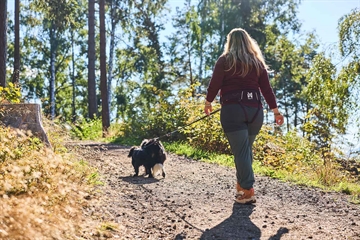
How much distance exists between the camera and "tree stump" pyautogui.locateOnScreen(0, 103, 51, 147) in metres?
7.07

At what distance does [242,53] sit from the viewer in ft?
17.5

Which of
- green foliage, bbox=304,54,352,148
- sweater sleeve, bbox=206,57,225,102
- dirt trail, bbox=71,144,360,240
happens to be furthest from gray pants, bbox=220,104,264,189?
green foliage, bbox=304,54,352,148

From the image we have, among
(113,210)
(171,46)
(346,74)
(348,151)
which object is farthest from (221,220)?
(171,46)

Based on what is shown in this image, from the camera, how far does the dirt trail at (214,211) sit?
4.46 m

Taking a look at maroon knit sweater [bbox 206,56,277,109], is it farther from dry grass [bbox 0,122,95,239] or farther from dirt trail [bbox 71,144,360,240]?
dry grass [bbox 0,122,95,239]

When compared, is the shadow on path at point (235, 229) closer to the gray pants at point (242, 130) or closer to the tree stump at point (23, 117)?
the gray pants at point (242, 130)

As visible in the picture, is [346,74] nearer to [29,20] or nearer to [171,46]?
[29,20]

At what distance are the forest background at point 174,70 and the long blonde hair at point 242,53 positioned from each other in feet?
1.74

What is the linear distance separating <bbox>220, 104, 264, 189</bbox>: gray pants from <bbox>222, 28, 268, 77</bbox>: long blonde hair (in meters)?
0.45

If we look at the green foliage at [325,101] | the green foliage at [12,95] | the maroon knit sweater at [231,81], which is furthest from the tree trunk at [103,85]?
the maroon knit sweater at [231,81]

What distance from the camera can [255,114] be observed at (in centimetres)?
529

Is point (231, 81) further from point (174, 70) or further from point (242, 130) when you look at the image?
point (174, 70)

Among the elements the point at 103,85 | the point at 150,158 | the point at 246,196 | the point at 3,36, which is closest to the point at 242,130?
the point at 246,196

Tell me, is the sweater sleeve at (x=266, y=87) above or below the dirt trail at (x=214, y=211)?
above
